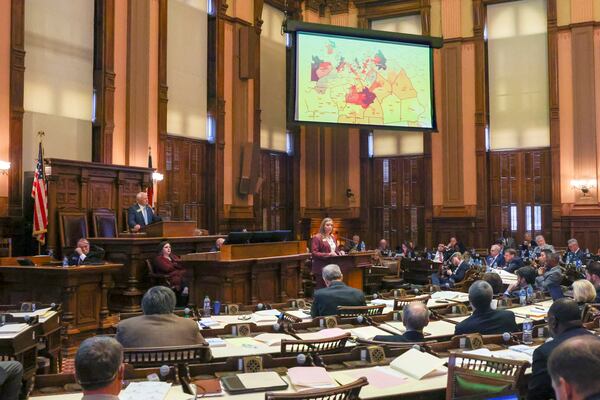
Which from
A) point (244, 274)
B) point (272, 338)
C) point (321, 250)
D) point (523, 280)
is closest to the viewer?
point (272, 338)

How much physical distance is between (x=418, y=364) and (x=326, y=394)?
3.41 feet

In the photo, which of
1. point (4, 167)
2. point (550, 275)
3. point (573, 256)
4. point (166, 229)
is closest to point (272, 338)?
point (550, 275)

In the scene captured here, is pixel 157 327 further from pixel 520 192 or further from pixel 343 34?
pixel 520 192

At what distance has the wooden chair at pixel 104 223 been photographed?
37.4 feet

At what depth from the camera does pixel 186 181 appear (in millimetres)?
14617

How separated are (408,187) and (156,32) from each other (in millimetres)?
8718

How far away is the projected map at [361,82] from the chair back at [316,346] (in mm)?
10627

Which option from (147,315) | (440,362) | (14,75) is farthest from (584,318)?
(14,75)

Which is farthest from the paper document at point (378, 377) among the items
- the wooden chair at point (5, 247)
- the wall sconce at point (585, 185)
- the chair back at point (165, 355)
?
the wall sconce at point (585, 185)

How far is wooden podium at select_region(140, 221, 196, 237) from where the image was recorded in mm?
9773

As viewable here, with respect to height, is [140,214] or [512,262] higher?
[140,214]

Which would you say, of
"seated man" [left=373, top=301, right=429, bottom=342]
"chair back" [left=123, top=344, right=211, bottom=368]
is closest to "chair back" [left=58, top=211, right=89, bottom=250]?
"chair back" [left=123, top=344, right=211, bottom=368]

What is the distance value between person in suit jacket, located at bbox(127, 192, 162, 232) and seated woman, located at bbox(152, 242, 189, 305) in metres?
0.93

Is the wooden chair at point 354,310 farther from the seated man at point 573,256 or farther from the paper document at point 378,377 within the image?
the seated man at point 573,256
